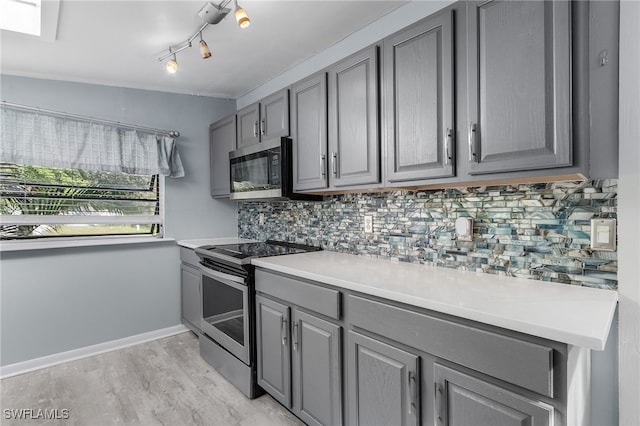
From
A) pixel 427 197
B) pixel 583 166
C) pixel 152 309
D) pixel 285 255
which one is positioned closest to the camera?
pixel 583 166

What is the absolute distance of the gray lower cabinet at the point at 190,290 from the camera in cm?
297

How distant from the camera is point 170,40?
7.41 feet

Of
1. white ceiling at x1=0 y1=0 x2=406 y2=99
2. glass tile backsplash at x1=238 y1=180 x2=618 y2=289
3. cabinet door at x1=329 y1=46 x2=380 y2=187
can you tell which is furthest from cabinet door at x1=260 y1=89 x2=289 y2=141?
glass tile backsplash at x1=238 y1=180 x2=618 y2=289

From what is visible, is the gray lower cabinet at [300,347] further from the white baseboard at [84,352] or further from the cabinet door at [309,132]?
the white baseboard at [84,352]

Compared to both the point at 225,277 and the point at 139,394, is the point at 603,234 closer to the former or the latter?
the point at 225,277

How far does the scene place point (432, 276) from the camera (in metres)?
1.58

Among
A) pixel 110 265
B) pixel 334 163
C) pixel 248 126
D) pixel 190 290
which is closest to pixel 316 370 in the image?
pixel 334 163

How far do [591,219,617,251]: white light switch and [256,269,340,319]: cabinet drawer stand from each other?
1.04 meters

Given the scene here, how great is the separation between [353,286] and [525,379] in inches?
27.3

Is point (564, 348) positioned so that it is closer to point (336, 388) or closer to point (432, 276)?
point (432, 276)

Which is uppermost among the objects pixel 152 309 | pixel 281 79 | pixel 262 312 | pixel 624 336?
pixel 281 79

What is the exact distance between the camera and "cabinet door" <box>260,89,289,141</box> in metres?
2.39

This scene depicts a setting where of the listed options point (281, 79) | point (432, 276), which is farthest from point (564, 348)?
point (281, 79)

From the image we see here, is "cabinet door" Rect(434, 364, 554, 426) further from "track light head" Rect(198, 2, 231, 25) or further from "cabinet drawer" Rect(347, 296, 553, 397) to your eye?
"track light head" Rect(198, 2, 231, 25)
